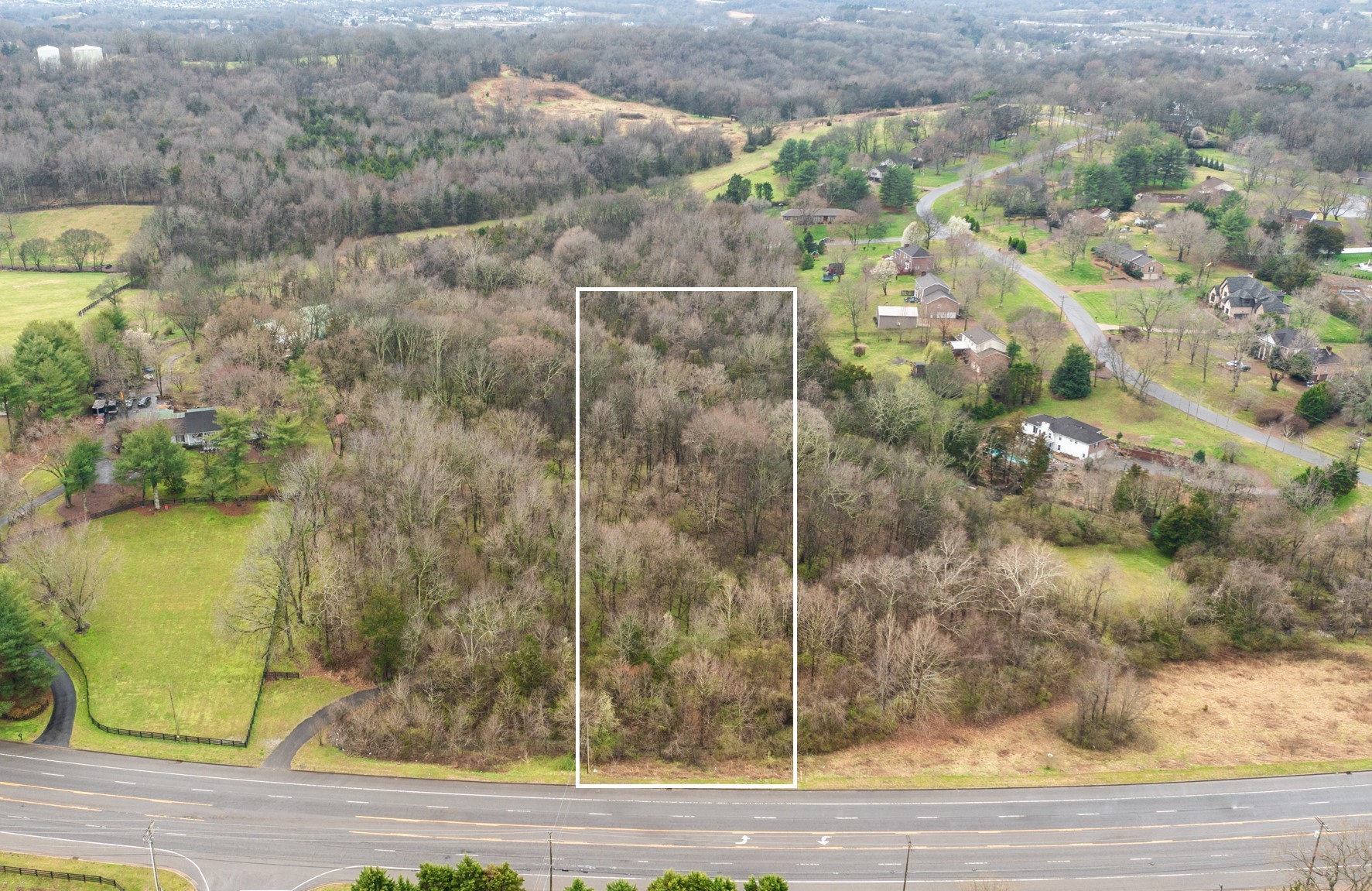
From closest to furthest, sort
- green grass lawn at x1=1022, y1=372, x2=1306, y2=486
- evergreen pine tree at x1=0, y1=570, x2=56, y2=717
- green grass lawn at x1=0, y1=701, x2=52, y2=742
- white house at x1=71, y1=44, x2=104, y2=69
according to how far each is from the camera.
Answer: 1. green grass lawn at x1=0, y1=701, x2=52, y2=742
2. evergreen pine tree at x1=0, y1=570, x2=56, y2=717
3. green grass lawn at x1=1022, y1=372, x2=1306, y2=486
4. white house at x1=71, y1=44, x2=104, y2=69

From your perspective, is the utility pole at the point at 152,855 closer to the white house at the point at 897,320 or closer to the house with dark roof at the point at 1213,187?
the white house at the point at 897,320

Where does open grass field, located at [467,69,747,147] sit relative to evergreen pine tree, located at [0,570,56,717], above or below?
above

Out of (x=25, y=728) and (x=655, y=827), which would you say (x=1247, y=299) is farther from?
(x=25, y=728)

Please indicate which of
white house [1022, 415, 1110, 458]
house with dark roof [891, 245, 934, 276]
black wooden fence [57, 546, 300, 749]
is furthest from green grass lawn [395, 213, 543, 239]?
black wooden fence [57, 546, 300, 749]

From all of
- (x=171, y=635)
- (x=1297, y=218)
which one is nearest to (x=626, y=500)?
(x=171, y=635)

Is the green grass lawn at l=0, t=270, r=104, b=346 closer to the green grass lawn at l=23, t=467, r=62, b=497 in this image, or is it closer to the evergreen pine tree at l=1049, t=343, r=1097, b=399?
the green grass lawn at l=23, t=467, r=62, b=497

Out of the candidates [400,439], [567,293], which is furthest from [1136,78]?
[400,439]

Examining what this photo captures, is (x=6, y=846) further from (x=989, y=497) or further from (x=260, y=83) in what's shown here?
(x=260, y=83)
